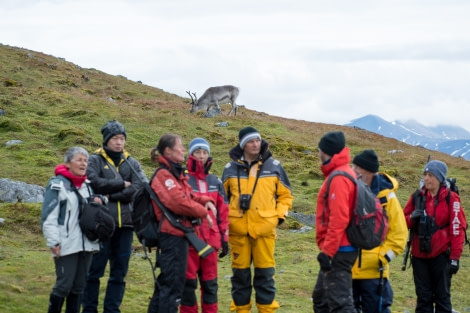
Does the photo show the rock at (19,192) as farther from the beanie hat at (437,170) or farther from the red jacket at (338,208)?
the red jacket at (338,208)

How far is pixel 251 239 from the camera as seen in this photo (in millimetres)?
9180

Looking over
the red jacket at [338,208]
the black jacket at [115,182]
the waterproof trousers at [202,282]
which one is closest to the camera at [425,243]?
the red jacket at [338,208]

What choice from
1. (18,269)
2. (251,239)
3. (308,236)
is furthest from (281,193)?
(308,236)

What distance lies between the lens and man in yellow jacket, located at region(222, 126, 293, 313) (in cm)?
912

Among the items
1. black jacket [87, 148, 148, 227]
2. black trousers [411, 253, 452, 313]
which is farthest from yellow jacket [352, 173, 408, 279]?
black jacket [87, 148, 148, 227]

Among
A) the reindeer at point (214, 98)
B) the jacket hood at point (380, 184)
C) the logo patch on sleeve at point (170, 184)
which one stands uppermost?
the reindeer at point (214, 98)

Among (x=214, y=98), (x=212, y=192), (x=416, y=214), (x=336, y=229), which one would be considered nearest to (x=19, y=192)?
(x=212, y=192)

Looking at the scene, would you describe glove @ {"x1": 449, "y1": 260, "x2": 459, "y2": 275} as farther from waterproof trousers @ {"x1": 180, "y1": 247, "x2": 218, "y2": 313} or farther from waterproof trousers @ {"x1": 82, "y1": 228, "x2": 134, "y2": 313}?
waterproof trousers @ {"x1": 82, "y1": 228, "x2": 134, "y2": 313}

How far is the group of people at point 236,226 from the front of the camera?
7.66 metres

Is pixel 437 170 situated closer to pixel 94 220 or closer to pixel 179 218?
pixel 179 218

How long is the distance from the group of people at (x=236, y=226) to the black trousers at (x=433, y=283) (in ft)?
0.05

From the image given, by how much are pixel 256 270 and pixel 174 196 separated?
6.86 ft

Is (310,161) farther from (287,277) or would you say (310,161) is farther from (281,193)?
(281,193)

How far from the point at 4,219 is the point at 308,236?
7.97 metres
